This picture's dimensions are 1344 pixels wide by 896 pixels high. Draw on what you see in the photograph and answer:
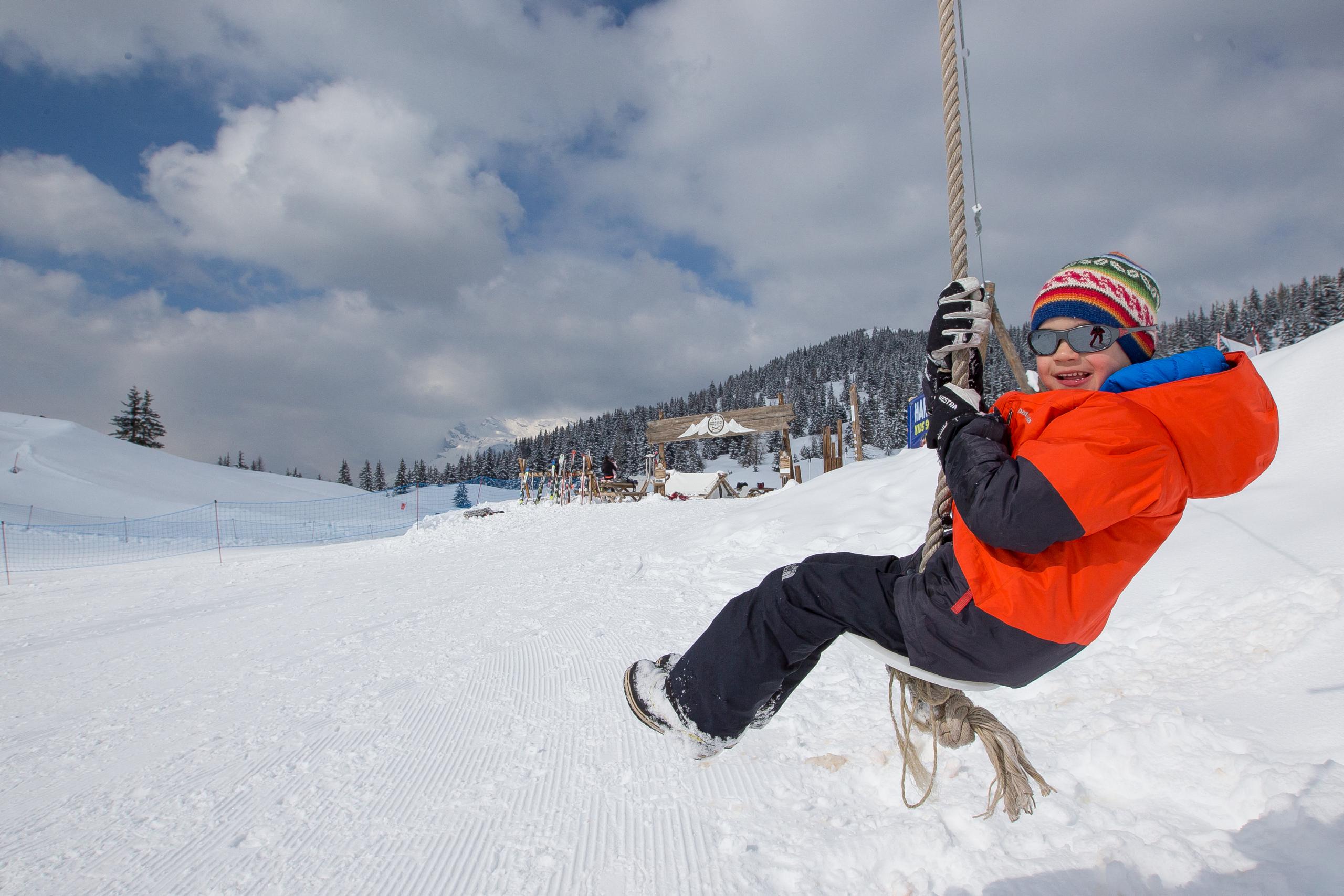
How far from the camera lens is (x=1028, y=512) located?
135 centimetres

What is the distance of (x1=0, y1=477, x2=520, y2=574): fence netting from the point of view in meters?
14.1

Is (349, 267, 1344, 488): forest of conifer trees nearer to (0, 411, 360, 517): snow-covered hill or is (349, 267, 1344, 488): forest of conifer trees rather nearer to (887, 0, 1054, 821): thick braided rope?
(0, 411, 360, 517): snow-covered hill

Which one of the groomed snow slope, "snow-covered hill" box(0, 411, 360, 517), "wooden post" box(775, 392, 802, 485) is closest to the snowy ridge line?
"snow-covered hill" box(0, 411, 360, 517)

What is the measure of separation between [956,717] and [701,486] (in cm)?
1818

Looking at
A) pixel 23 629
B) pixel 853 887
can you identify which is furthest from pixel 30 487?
pixel 853 887

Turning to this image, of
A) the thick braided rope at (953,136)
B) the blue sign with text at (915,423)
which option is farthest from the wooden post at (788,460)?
the thick braided rope at (953,136)

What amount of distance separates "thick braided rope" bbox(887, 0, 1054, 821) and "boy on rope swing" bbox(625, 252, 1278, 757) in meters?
0.07

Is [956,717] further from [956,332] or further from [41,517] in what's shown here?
[41,517]

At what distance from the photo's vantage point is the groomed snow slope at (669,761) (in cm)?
172

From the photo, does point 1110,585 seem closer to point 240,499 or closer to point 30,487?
point 30,487

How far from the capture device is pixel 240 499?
2659 centimetres

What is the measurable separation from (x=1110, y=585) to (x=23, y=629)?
845cm

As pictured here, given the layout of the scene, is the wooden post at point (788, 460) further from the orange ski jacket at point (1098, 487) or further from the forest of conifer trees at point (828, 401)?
the forest of conifer trees at point (828, 401)

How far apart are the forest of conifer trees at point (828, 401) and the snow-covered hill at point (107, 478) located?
2073 centimetres
